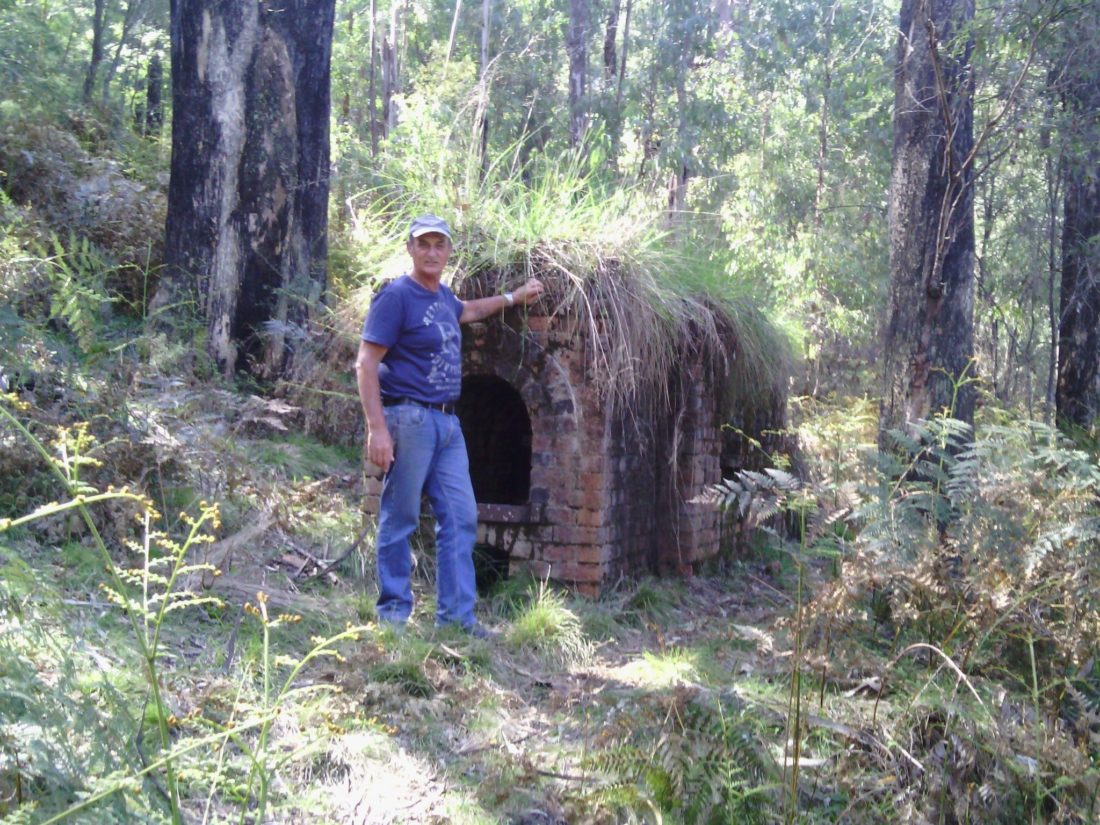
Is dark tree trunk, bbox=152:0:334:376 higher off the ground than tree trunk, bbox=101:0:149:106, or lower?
lower

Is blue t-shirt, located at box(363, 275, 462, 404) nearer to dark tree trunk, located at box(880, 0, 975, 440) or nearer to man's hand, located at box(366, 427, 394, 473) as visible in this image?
man's hand, located at box(366, 427, 394, 473)

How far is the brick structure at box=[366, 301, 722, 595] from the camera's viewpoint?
246 inches

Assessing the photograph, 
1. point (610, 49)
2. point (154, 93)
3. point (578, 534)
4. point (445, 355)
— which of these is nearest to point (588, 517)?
point (578, 534)

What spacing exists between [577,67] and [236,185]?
11.6 meters

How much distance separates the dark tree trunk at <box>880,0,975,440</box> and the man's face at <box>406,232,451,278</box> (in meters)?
2.53

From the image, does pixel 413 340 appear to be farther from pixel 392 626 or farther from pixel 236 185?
pixel 236 185

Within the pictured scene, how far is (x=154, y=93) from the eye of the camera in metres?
15.0

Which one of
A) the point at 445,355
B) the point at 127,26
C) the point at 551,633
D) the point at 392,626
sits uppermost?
the point at 127,26

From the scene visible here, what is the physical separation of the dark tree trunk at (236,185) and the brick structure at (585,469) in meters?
2.10

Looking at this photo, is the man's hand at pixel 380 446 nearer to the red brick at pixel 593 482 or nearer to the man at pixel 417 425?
the man at pixel 417 425

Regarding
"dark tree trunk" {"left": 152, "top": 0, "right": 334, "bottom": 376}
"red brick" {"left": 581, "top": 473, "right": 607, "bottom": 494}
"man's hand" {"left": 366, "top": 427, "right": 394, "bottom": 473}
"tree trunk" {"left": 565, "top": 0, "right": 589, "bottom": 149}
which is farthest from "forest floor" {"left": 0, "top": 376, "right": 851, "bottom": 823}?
"tree trunk" {"left": 565, "top": 0, "right": 589, "bottom": 149}

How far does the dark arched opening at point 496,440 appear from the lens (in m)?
7.57

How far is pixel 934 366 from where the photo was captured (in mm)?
6145

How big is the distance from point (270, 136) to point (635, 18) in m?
16.4
